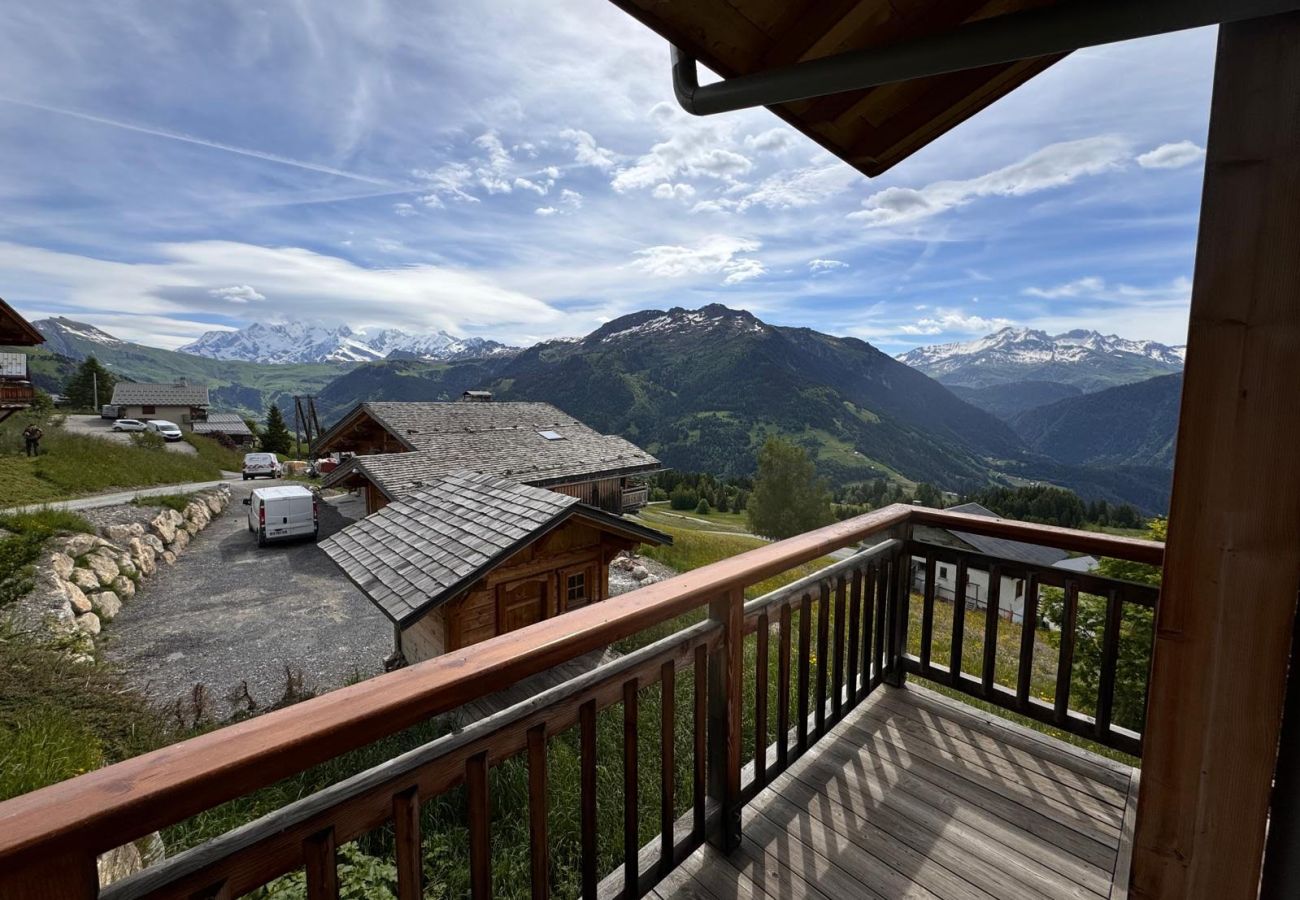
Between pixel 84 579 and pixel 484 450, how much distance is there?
9.87 meters

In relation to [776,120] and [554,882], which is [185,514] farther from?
[776,120]

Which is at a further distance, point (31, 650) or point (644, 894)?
point (31, 650)

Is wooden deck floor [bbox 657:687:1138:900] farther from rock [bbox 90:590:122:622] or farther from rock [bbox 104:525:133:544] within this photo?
rock [bbox 104:525:133:544]

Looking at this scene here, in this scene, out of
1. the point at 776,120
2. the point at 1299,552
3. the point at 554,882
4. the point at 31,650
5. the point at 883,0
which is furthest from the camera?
the point at 31,650

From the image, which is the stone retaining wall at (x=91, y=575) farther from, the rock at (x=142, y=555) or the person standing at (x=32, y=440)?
the person standing at (x=32, y=440)

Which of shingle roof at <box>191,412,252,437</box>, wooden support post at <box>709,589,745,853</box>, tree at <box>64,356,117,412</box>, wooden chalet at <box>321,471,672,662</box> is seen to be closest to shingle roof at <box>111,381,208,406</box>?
tree at <box>64,356,117,412</box>

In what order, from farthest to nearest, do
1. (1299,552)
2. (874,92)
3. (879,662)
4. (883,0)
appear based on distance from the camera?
1. (879,662)
2. (874,92)
3. (883,0)
4. (1299,552)

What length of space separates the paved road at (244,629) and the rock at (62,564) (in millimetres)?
1249

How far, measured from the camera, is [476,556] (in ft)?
21.5

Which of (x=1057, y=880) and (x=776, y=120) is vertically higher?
(x=776, y=120)

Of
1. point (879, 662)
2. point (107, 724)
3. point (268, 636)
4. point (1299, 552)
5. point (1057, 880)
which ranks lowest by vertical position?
point (268, 636)

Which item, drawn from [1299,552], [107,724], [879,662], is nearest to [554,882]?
[879,662]

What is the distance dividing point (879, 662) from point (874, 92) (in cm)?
291

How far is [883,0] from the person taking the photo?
1.46 m
